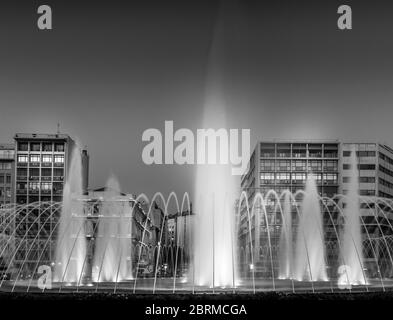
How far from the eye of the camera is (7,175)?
14812cm

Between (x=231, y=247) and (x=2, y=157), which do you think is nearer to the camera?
(x=231, y=247)

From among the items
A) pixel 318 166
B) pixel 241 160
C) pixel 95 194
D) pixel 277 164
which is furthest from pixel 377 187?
pixel 95 194

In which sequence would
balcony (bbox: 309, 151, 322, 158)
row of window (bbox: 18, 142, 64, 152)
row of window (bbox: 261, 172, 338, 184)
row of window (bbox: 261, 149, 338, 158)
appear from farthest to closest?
1. row of window (bbox: 261, 172, 338, 184)
2. balcony (bbox: 309, 151, 322, 158)
3. row of window (bbox: 261, 149, 338, 158)
4. row of window (bbox: 18, 142, 64, 152)

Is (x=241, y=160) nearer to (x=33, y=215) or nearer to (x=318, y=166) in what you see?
(x=318, y=166)

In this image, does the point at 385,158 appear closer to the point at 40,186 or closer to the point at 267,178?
the point at 267,178

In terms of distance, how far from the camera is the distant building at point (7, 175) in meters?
146

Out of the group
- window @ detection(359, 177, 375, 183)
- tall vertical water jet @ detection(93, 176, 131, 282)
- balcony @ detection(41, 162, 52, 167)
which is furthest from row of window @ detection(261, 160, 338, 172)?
balcony @ detection(41, 162, 52, 167)

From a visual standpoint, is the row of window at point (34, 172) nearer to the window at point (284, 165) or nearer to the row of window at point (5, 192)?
the row of window at point (5, 192)

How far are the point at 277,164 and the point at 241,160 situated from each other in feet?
98.1

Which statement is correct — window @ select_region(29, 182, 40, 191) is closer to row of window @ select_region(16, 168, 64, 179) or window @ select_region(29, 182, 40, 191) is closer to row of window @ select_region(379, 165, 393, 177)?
row of window @ select_region(16, 168, 64, 179)

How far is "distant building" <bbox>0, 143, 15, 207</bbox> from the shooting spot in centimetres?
14562

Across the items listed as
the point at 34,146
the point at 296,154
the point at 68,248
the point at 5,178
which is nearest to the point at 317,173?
the point at 296,154
